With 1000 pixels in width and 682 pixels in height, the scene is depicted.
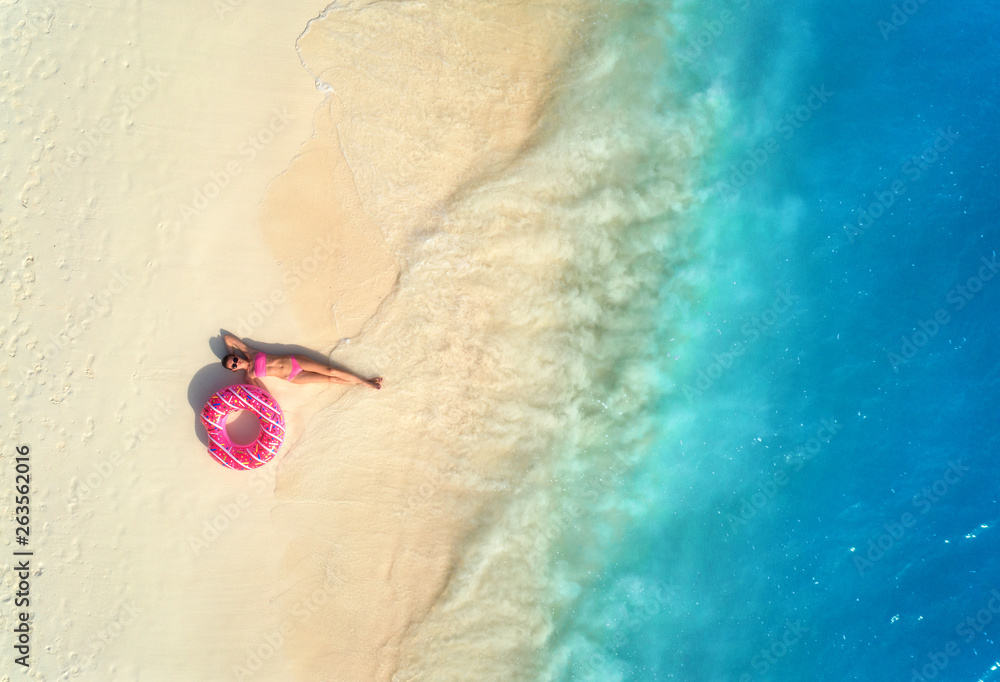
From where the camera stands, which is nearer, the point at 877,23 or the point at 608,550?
the point at 608,550

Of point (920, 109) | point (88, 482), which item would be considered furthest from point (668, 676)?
point (920, 109)

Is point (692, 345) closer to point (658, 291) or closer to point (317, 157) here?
point (658, 291)

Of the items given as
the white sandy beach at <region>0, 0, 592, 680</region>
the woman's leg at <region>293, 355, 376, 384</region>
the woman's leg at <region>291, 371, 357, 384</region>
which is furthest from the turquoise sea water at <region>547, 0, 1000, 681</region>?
the woman's leg at <region>291, 371, 357, 384</region>

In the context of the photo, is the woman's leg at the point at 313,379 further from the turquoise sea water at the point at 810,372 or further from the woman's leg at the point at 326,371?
the turquoise sea water at the point at 810,372

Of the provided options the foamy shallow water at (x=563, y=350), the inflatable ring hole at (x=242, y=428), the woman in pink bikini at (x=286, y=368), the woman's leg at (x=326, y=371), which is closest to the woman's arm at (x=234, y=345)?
the woman in pink bikini at (x=286, y=368)

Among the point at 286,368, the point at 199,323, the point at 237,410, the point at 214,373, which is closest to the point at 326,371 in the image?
the point at 286,368

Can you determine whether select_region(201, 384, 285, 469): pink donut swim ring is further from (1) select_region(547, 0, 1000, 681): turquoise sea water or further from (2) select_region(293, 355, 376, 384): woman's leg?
(1) select_region(547, 0, 1000, 681): turquoise sea water
